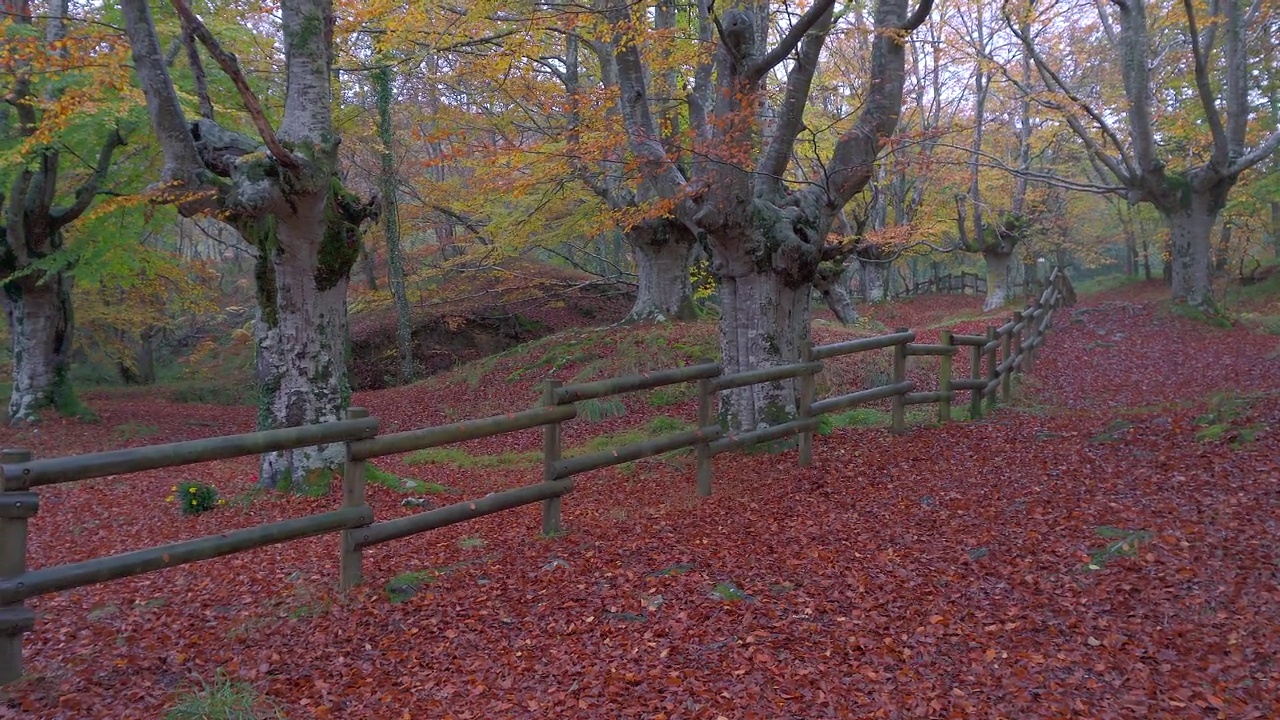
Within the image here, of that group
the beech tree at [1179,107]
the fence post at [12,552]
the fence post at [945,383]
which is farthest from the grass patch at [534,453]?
the beech tree at [1179,107]

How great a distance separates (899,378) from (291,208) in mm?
6945

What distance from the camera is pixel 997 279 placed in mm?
31484

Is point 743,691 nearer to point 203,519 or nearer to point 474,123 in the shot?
point 203,519

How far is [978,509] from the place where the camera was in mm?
6621

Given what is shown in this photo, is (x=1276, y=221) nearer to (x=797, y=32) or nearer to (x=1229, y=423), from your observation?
(x=1229, y=423)

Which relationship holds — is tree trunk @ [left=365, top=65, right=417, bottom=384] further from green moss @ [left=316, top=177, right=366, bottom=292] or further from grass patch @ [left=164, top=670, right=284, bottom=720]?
grass patch @ [left=164, top=670, right=284, bottom=720]

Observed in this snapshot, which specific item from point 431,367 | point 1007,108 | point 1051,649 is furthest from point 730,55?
point 1007,108

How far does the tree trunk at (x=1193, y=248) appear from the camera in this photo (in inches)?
740

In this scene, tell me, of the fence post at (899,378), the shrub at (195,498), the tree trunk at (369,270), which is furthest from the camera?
the tree trunk at (369,270)

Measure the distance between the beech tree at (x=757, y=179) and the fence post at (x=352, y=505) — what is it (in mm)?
4850

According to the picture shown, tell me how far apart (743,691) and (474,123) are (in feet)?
48.5

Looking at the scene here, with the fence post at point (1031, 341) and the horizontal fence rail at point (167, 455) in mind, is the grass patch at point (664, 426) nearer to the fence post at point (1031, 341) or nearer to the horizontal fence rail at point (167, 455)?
the fence post at point (1031, 341)

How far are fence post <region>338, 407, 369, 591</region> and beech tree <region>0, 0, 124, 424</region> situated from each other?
916cm

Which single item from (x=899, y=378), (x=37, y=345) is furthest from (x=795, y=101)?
(x=37, y=345)
